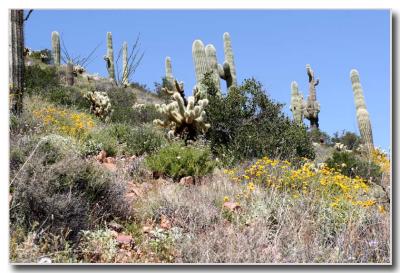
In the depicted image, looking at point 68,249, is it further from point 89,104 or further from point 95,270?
point 89,104

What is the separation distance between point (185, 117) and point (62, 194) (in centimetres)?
397

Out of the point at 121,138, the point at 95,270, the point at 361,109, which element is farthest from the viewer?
the point at 361,109

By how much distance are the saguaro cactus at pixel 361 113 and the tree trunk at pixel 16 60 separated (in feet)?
29.4

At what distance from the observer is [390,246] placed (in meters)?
4.83

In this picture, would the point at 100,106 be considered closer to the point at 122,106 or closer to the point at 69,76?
the point at 122,106

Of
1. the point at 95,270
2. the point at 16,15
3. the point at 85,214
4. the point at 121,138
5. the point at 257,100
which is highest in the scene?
the point at 16,15

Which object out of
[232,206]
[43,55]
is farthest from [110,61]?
[232,206]

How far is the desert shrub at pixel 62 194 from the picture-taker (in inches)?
187

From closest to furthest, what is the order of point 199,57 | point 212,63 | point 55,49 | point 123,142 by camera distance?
point 123,142 < point 199,57 < point 212,63 < point 55,49

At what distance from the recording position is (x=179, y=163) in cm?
710

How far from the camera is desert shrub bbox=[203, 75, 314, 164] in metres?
8.82

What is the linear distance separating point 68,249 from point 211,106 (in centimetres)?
570

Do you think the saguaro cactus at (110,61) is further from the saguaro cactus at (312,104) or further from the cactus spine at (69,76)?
the saguaro cactus at (312,104)

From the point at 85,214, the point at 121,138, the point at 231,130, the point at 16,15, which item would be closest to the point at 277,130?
the point at 231,130
